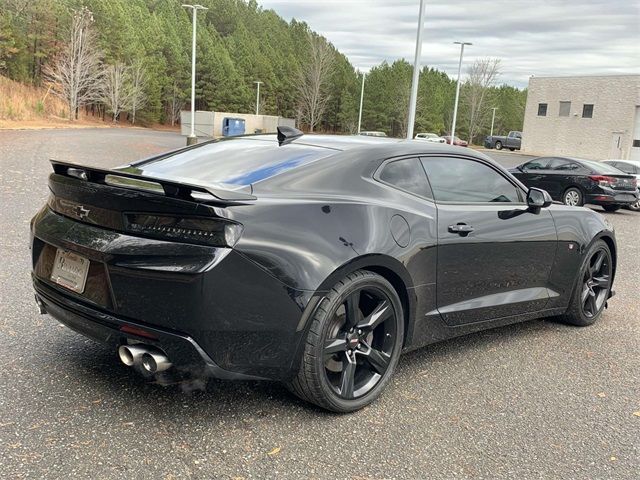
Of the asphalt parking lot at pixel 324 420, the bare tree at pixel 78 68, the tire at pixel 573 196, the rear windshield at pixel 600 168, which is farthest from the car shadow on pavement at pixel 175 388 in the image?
the bare tree at pixel 78 68

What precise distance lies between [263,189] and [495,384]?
1.95 meters

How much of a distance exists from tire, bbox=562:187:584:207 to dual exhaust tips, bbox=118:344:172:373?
1521cm

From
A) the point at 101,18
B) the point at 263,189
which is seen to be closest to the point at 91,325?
the point at 263,189

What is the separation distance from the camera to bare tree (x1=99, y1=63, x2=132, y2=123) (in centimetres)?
6744

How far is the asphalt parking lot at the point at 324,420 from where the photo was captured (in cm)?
270

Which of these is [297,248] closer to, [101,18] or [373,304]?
[373,304]

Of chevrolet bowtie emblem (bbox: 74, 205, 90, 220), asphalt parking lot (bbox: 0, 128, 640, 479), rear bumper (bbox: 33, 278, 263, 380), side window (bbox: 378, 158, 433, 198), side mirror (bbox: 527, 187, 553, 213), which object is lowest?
asphalt parking lot (bbox: 0, 128, 640, 479)

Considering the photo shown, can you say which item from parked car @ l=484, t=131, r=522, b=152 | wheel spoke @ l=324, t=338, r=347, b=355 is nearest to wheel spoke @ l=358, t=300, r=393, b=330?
wheel spoke @ l=324, t=338, r=347, b=355

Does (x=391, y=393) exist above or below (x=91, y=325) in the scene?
below

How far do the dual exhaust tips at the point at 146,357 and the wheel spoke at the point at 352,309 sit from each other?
37.5 inches

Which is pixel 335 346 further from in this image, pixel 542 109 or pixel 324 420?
pixel 542 109

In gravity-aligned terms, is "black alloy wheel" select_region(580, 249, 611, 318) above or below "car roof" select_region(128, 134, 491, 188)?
below

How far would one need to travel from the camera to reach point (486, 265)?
13.1ft

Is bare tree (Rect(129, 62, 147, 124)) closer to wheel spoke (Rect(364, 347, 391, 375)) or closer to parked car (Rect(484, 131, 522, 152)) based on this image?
parked car (Rect(484, 131, 522, 152))
